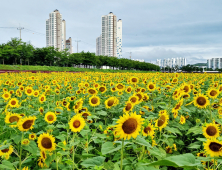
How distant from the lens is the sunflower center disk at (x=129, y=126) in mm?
1056

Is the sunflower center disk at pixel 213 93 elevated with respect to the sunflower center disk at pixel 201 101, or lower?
elevated

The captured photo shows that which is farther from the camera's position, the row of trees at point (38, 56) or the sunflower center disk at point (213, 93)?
the row of trees at point (38, 56)

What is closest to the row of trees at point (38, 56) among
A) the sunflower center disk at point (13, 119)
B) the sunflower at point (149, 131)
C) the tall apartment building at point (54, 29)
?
the sunflower center disk at point (13, 119)

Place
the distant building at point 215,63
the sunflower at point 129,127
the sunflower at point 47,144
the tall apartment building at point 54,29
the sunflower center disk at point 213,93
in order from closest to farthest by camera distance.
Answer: the sunflower at point 129,127
the sunflower at point 47,144
the sunflower center disk at point 213,93
the tall apartment building at point 54,29
the distant building at point 215,63

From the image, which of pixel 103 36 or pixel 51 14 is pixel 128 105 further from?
pixel 103 36

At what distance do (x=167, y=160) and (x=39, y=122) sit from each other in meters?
2.43

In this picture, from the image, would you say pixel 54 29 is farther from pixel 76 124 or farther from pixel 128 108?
pixel 76 124

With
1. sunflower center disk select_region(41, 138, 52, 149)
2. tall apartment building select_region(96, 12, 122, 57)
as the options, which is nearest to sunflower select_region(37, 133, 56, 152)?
sunflower center disk select_region(41, 138, 52, 149)

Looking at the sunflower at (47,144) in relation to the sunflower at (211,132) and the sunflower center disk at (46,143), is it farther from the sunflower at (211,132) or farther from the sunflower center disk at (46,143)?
the sunflower at (211,132)

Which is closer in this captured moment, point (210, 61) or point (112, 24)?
point (112, 24)

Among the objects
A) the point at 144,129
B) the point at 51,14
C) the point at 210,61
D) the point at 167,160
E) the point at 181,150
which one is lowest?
the point at 181,150

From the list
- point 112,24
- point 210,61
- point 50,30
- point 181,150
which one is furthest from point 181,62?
point 181,150

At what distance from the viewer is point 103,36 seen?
110 meters

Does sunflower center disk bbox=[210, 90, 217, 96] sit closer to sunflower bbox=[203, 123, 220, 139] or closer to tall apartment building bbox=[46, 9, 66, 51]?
sunflower bbox=[203, 123, 220, 139]
